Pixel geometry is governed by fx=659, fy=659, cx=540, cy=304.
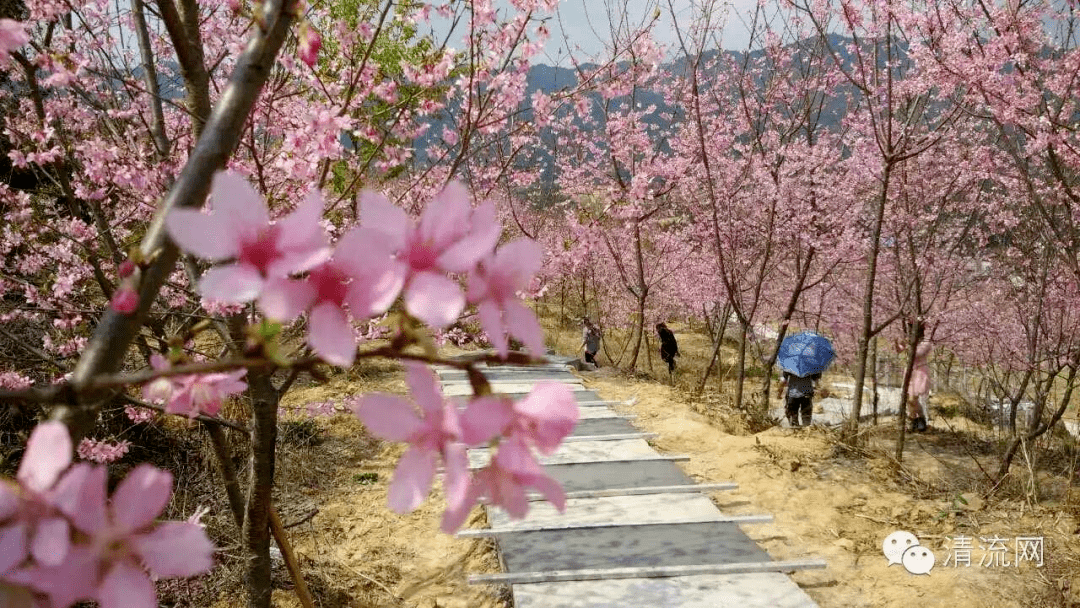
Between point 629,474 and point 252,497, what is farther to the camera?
point 629,474

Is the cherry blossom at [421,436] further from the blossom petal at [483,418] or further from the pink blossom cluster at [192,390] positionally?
the pink blossom cluster at [192,390]

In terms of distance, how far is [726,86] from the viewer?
11.2m

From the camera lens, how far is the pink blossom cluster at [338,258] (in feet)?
1.50

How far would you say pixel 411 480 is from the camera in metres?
0.54

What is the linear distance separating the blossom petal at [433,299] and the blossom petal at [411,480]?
14 centimetres

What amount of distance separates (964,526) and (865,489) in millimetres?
816

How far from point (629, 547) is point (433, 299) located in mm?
3952

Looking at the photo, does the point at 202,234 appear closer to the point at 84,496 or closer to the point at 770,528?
the point at 84,496

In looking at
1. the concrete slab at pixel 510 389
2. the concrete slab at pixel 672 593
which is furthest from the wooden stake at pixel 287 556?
the concrete slab at pixel 510 389

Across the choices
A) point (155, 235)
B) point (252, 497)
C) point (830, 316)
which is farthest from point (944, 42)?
point (830, 316)

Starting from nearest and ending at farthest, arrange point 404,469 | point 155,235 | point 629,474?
point 404,469
point 155,235
point 629,474

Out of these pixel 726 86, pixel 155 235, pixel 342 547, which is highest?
pixel 726 86

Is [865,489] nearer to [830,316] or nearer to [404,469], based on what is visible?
[404,469]

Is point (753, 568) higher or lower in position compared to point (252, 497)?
lower
